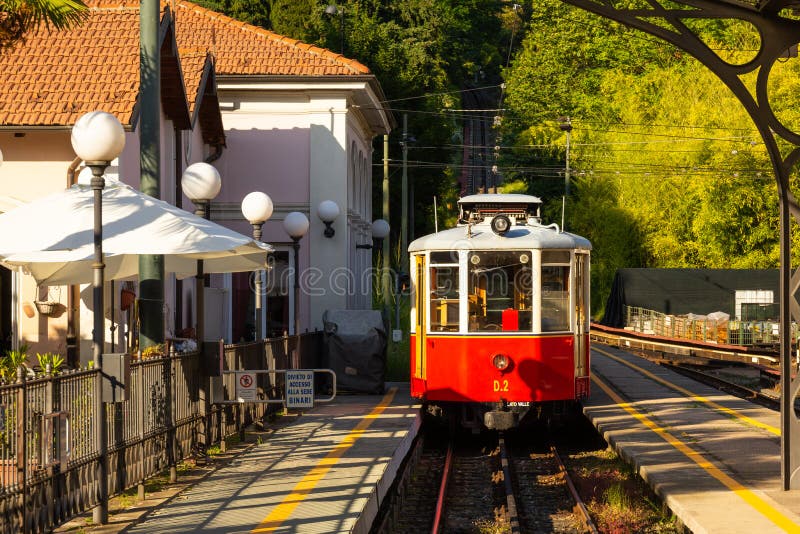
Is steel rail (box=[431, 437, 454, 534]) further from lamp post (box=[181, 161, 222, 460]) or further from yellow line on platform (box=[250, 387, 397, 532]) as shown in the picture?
lamp post (box=[181, 161, 222, 460])

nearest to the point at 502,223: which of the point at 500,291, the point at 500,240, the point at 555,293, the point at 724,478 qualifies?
the point at 500,240

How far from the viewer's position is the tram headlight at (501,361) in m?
17.6

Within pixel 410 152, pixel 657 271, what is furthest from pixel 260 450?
pixel 410 152

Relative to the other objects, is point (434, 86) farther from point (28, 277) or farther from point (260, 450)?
point (260, 450)

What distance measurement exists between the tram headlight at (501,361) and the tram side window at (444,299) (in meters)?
0.73

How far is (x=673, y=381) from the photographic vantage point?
84.5 ft

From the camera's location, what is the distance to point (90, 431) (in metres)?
10.1

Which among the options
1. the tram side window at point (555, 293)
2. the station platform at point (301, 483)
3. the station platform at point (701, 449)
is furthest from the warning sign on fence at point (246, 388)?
the tram side window at point (555, 293)

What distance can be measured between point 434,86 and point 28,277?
45.3 metres

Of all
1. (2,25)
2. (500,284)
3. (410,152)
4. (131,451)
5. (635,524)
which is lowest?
(635,524)

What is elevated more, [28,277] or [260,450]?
[28,277]

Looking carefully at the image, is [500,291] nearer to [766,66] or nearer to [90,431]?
[766,66]

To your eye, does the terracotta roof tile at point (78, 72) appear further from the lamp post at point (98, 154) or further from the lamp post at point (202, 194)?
the lamp post at point (98, 154)

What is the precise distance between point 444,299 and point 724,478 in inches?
240
